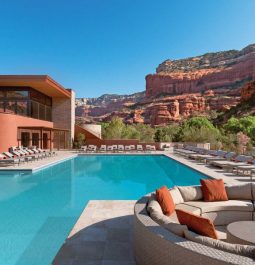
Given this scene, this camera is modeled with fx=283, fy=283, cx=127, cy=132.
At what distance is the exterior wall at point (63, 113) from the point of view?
29797mm

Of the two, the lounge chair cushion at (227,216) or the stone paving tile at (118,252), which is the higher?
the lounge chair cushion at (227,216)

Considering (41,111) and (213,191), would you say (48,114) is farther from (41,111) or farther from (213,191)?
(213,191)

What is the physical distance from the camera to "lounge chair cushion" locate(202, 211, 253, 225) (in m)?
5.18

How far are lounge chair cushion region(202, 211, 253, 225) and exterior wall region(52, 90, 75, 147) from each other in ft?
84.6

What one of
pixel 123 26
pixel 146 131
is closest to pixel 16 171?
pixel 123 26

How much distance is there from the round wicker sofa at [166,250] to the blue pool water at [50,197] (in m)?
1.81

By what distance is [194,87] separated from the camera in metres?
95.6

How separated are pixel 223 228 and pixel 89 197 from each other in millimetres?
5002

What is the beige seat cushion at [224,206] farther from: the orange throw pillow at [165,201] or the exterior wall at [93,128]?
the exterior wall at [93,128]

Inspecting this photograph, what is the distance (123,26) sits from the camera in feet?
102

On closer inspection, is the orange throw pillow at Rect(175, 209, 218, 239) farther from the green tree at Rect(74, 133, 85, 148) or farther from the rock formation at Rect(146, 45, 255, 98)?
the rock formation at Rect(146, 45, 255, 98)

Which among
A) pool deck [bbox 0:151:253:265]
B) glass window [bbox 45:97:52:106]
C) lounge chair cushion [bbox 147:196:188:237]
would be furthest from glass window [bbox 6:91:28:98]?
lounge chair cushion [bbox 147:196:188:237]

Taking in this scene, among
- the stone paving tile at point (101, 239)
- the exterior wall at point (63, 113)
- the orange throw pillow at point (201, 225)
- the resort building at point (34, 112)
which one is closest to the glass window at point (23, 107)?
the resort building at point (34, 112)

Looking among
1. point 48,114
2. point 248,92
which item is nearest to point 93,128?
point 48,114
